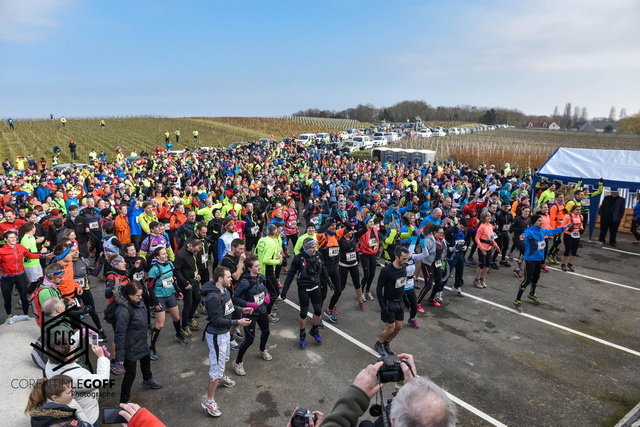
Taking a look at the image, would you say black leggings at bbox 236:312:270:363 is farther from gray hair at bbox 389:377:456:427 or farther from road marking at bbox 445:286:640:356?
road marking at bbox 445:286:640:356

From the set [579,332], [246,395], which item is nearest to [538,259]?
[579,332]

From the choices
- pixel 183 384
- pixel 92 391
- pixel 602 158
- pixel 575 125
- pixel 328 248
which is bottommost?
pixel 183 384

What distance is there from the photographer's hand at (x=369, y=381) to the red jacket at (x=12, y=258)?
7224 millimetres

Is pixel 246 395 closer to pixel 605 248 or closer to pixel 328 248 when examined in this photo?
pixel 328 248

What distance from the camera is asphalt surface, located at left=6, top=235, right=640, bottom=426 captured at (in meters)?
5.21

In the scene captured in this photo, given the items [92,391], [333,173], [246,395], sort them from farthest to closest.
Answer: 1. [333,173]
2. [246,395]
3. [92,391]

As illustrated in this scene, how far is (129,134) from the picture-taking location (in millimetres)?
57406

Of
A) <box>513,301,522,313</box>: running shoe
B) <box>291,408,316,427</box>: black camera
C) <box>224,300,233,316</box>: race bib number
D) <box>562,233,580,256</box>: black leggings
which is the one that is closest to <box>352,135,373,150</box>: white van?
<box>562,233,580,256</box>: black leggings

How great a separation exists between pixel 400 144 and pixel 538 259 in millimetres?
34201

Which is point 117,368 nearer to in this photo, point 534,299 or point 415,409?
point 415,409

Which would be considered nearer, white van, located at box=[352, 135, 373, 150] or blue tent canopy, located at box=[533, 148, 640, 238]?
blue tent canopy, located at box=[533, 148, 640, 238]

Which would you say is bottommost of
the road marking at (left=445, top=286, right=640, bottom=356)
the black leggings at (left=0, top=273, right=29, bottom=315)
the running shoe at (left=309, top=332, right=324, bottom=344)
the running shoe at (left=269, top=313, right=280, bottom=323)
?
the running shoe at (left=269, top=313, right=280, bottom=323)

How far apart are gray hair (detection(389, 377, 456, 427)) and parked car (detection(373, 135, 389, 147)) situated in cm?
3935

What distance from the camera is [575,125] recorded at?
4614 inches
